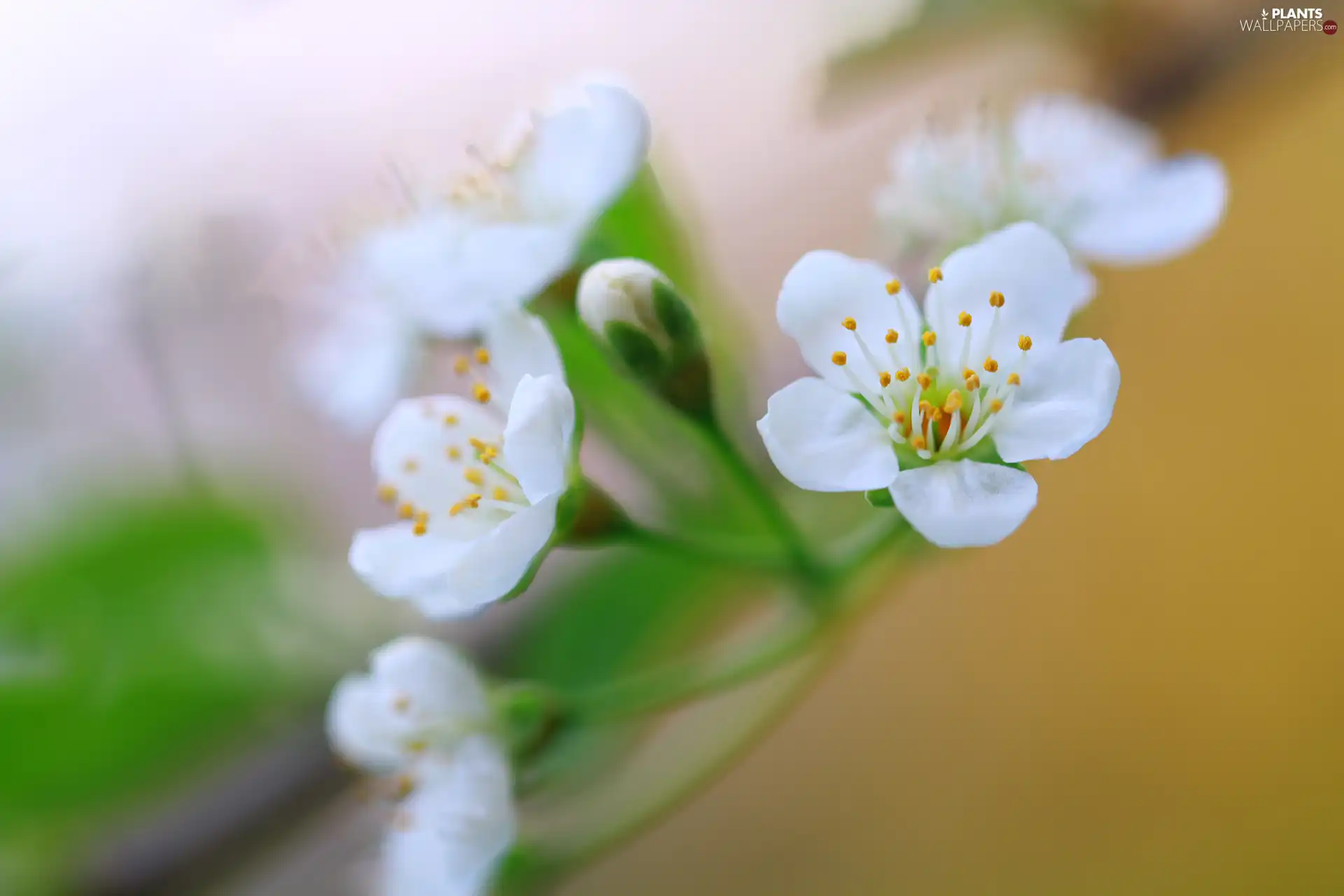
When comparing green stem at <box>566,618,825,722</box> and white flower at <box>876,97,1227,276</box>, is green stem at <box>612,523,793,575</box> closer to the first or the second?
green stem at <box>566,618,825,722</box>

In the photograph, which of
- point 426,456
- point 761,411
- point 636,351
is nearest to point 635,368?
point 636,351

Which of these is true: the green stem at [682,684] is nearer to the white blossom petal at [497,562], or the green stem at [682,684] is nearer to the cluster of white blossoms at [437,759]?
the cluster of white blossoms at [437,759]

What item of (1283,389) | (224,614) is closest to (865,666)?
(1283,389)

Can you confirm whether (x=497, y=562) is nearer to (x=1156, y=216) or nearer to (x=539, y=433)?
(x=539, y=433)

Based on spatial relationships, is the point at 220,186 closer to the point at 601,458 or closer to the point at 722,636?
the point at 601,458

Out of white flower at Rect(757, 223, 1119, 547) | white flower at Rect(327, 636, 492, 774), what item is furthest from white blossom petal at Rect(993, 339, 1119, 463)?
white flower at Rect(327, 636, 492, 774)

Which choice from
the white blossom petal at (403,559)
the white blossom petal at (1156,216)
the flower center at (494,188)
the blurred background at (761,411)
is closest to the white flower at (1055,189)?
the white blossom petal at (1156,216)
